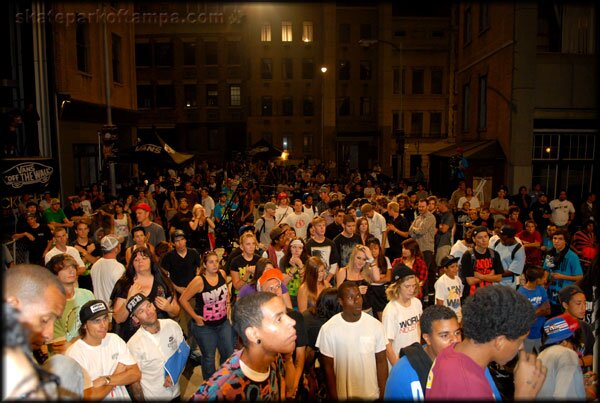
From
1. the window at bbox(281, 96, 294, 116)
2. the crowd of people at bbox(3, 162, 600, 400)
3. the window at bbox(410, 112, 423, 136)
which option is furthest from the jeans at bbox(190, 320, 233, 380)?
the window at bbox(281, 96, 294, 116)

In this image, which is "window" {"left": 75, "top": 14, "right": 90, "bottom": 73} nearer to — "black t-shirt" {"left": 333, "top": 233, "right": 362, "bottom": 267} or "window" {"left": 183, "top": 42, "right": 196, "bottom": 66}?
"black t-shirt" {"left": 333, "top": 233, "right": 362, "bottom": 267}

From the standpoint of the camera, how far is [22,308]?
7.57ft

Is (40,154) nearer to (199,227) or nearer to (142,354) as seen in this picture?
(199,227)

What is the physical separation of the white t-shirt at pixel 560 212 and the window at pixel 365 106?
33121 mm

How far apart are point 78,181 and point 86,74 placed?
4.30 metres

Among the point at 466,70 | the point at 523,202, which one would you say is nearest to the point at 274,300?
the point at 523,202

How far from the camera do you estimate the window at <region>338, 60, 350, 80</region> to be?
147ft

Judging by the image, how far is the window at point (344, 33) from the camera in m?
44.5

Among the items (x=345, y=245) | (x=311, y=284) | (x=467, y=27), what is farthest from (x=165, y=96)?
(x=311, y=284)

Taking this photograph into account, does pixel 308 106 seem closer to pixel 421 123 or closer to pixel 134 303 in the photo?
pixel 421 123

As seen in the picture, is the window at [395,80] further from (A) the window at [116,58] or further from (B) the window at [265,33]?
(A) the window at [116,58]

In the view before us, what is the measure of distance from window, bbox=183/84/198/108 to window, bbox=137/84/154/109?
3.06m

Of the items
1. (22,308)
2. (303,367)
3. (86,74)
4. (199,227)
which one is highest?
(86,74)

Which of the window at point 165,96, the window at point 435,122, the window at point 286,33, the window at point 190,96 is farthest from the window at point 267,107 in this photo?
the window at point 435,122
